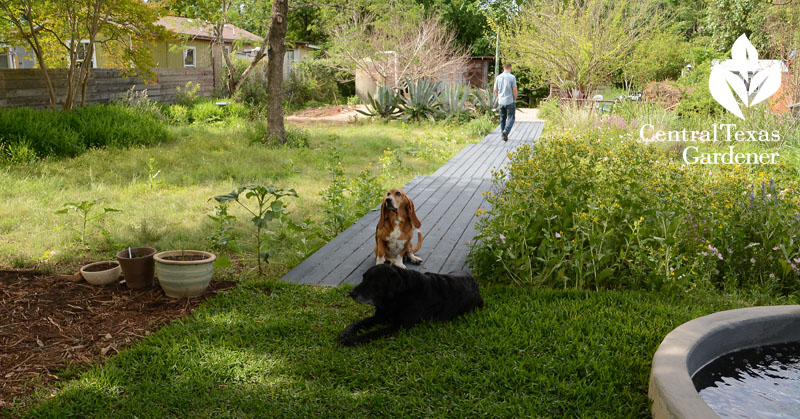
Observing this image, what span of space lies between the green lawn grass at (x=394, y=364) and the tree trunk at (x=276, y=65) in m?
8.44

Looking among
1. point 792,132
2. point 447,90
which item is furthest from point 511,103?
point 792,132

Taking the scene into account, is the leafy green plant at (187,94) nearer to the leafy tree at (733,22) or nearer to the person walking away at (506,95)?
the person walking away at (506,95)

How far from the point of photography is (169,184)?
28.4 ft

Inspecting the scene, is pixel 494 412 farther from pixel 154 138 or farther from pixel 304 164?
pixel 154 138

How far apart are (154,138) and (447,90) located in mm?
8361

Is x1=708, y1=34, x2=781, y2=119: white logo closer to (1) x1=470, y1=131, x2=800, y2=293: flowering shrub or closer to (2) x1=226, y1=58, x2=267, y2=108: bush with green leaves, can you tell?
(1) x1=470, y1=131, x2=800, y2=293: flowering shrub

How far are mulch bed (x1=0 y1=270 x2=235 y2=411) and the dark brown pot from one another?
0.23 feet

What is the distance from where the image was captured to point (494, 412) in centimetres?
292

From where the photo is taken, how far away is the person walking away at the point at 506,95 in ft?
44.1

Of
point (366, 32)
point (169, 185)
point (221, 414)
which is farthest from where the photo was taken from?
point (366, 32)

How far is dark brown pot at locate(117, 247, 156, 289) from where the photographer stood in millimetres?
4582

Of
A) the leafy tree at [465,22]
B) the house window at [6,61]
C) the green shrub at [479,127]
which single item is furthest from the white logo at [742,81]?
the leafy tree at [465,22]

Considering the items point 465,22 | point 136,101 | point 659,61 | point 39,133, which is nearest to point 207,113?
point 136,101

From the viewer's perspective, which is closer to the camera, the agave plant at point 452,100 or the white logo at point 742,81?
the white logo at point 742,81
